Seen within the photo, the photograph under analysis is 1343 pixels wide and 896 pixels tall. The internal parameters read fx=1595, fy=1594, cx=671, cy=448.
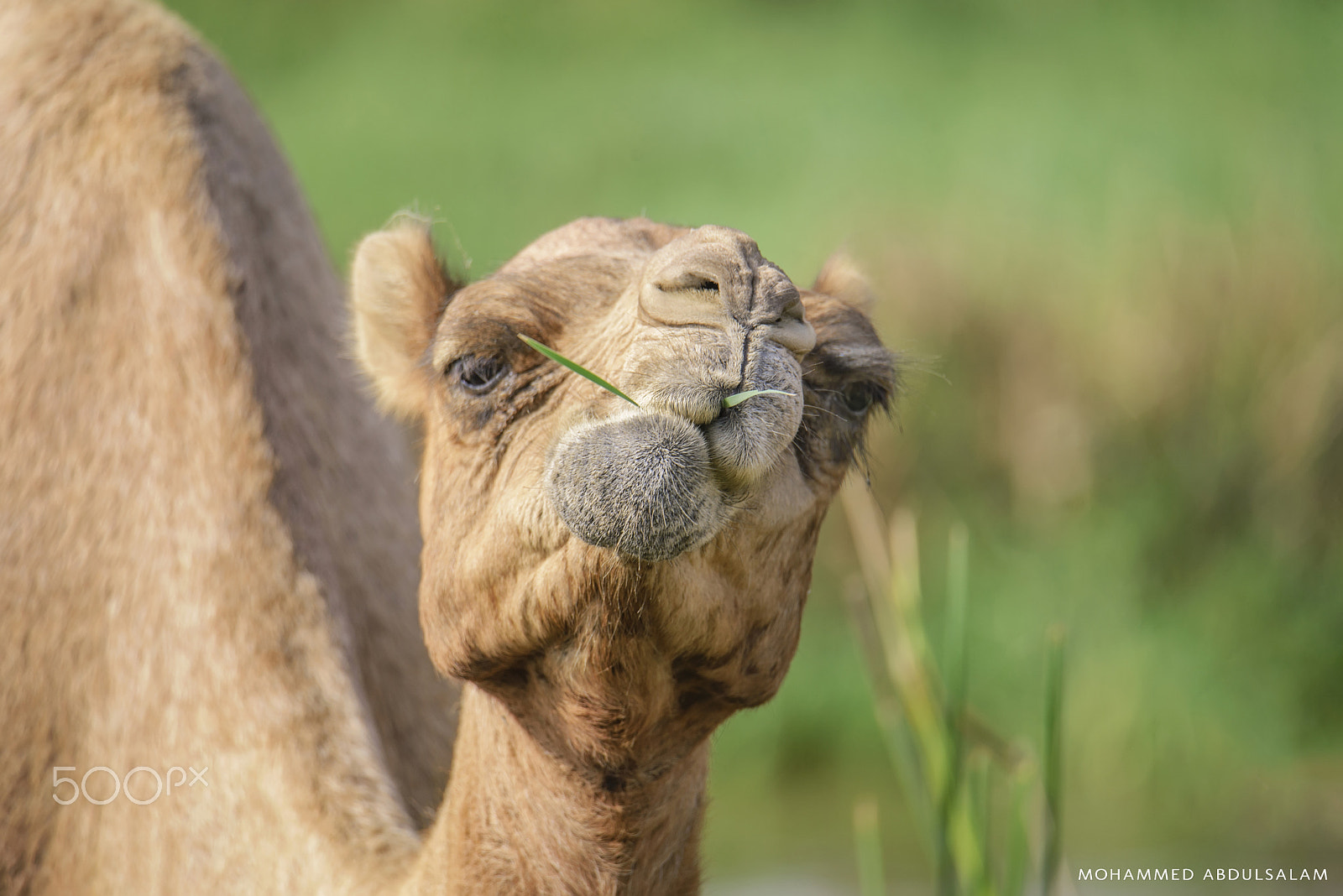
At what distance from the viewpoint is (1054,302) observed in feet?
32.7

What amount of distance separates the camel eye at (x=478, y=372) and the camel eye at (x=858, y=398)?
585 mm

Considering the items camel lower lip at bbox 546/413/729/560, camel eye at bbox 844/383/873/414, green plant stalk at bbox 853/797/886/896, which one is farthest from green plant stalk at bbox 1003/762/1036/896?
camel lower lip at bbox 546/413/729/560

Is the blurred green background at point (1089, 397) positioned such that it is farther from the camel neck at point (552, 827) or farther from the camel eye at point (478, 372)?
the camel eye at point (478, 372)

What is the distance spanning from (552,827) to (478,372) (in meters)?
0.78

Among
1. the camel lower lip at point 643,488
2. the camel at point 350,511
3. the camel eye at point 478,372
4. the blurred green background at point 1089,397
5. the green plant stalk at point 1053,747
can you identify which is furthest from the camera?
the blurred green background at point 1089,397

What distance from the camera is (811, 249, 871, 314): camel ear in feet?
10.5

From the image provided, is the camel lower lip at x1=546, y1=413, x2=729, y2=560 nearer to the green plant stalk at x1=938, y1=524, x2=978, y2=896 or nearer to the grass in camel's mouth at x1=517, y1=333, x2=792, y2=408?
the grass in camel's mouth at x1=517, y1=333, x2=792, y2=408

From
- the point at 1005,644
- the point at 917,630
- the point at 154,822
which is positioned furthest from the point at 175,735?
the point at 1005,644

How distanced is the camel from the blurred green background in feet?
9.94

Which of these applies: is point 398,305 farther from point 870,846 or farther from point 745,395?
point 870,846

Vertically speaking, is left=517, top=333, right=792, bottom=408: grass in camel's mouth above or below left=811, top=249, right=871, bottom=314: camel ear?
below

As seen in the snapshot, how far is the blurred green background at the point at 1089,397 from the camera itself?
8375 mm

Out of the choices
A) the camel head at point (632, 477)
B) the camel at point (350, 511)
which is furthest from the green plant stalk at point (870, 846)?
the camel head at point (632, 477)

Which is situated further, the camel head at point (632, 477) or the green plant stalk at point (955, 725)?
the green plant stalk at point (955, 725)
